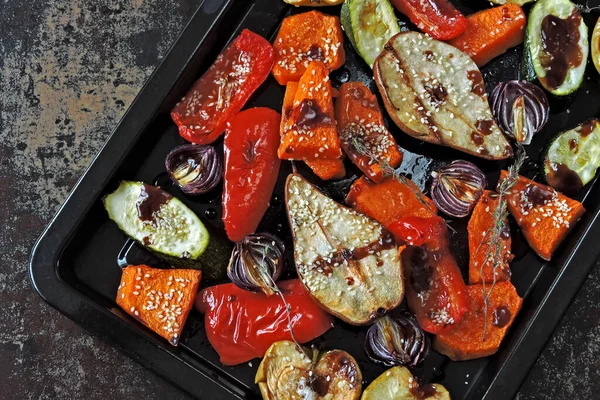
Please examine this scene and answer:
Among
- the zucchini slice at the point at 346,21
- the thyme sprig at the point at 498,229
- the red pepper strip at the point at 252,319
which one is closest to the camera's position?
the thyme sprig at the point at 498,229

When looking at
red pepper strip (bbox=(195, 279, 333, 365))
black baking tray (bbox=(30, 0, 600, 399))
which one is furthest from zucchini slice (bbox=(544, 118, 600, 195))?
red pepper strip (bbox=(195, 279, 333, 365))

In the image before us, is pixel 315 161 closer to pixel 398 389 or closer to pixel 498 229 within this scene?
pixel 498 229

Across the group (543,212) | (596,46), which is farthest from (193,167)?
(596,46)

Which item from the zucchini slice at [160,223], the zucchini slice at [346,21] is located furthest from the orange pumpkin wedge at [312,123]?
the zucchini slice at [160,223]

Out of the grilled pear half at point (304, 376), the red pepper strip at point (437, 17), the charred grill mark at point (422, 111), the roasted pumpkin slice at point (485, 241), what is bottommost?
the grilled pear half at point (304, 376)

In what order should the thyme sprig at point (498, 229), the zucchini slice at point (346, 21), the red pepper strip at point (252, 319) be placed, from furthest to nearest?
1. the zucchini slice at point (346, 21)
2. the red pepper strip at point (252, 319)
3. the thyme sprig at point (498, 229)

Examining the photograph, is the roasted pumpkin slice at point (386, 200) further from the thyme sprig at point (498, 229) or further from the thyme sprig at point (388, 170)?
the thyme sprig at point (498, 229)

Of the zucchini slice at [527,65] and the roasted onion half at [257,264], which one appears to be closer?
the roasted onion half at [257,264]
